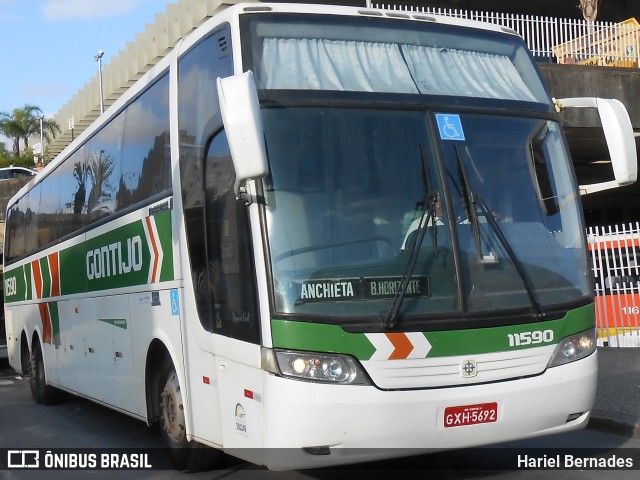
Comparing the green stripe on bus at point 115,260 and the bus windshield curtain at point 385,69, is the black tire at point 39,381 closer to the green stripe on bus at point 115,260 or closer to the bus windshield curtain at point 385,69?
the green stripe on bus at point 115,260

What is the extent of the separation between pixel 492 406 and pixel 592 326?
1.16m

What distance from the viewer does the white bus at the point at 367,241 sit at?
5801 mm

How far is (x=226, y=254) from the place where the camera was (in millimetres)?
6531

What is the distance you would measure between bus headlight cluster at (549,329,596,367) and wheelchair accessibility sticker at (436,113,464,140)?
1615mm

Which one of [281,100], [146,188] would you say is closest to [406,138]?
[281,100]

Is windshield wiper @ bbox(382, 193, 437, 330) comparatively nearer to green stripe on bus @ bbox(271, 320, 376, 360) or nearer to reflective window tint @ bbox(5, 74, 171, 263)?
green stripe on bus @ bbox(271, 320, 376, 360)

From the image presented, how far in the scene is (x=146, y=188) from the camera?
28.3 feet

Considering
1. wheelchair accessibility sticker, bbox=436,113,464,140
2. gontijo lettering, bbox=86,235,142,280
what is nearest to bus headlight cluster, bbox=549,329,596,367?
wheelchair accessibility sticker, bbox=436,113,464,140

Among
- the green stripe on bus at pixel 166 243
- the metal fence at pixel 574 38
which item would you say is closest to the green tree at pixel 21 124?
the metal fence at pixel 574 38

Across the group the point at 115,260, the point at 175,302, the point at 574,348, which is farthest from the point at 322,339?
the point at 115,260

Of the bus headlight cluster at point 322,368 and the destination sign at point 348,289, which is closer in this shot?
the bus headlight cluster at point 322,368

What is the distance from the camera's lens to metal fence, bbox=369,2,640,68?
22.5m

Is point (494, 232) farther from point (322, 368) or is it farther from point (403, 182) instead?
point (322, 368)

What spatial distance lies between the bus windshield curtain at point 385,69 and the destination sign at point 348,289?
139cm
